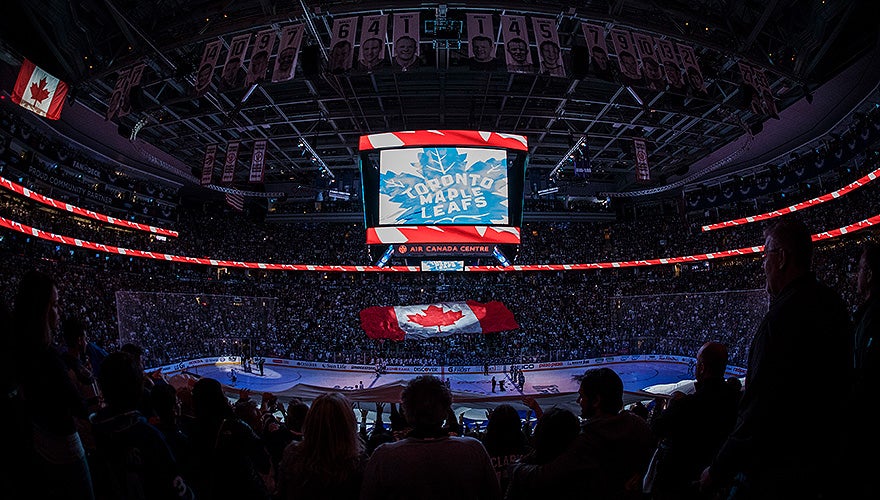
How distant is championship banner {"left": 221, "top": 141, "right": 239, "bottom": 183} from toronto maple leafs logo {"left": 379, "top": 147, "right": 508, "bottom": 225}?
681 cm

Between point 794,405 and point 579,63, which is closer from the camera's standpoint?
point 794,405

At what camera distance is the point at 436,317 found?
109 ft

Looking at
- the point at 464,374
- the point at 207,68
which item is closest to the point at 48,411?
the point at 207,68

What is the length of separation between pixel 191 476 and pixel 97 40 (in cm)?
1903

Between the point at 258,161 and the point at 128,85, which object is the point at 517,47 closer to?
the point at 128,85

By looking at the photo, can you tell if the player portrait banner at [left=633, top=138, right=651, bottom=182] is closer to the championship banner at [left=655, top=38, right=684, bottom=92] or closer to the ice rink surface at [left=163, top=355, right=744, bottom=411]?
the championship banner at [left=655, top=38, right=684, bottom=92]

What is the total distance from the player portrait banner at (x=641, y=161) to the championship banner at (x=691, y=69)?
658cm

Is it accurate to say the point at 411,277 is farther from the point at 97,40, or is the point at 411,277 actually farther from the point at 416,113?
the point at 97,40

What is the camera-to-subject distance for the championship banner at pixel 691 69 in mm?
12789

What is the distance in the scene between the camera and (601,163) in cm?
3158

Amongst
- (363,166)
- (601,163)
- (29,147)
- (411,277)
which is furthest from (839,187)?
(29,147)

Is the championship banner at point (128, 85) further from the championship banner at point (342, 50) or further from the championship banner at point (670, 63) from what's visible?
the championship banner at point (670, 63)

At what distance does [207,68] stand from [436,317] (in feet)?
78.2

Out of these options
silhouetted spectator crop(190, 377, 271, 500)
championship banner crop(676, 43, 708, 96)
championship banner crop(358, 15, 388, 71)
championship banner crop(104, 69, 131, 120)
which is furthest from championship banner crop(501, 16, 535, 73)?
championship banner crop(104, 69, 131, 120)
